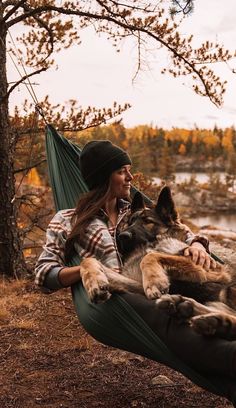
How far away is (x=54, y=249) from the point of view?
2.82 metres

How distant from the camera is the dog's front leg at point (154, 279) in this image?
223 centimetres

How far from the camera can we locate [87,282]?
237 centimetres

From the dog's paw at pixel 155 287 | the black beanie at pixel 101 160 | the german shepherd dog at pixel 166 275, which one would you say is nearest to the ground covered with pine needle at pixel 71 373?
the german shepherd dog at pixel 166 275

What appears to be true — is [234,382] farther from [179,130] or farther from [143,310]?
[179,130]

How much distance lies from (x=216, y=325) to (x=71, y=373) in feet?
5.86

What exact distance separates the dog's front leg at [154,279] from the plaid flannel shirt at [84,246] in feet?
1.17

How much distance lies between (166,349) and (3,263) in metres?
3.94

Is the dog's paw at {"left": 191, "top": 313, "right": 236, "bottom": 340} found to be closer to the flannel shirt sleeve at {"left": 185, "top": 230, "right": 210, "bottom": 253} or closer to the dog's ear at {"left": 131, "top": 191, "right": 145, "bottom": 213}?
the flannel shirt sleeve at {"left": 185, "top": 230, "right": 210, "bottom": 253}

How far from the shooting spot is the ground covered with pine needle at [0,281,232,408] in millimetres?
3010

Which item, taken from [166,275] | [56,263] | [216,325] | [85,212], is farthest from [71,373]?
[216,325]

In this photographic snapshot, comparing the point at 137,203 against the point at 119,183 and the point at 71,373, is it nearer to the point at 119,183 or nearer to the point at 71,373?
the point at 119,183

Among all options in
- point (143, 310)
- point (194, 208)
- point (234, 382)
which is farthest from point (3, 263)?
point (194, 208)

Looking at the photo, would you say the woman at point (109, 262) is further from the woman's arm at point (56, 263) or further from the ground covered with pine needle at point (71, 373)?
the ground covered with pine needle at point (71, 373)

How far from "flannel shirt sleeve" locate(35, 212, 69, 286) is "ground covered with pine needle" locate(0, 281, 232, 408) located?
82cm
